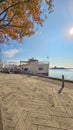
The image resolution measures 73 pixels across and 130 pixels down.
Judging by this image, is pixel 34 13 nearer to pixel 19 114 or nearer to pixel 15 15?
pixel 15 15

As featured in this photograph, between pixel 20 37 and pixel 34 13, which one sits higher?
pixel 34 13

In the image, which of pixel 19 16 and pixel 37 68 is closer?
pixel 19 16

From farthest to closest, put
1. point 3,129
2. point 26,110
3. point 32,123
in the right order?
point 26,110, point 32,123, point 3,129

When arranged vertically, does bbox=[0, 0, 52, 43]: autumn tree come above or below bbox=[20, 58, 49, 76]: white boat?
above

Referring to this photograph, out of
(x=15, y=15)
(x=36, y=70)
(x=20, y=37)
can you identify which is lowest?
(x=36, y=70)

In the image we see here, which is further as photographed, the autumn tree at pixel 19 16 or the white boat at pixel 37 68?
the white boat at pixel 37 68

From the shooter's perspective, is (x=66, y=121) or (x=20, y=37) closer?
(x=66, y=121)

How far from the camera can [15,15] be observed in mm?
7297

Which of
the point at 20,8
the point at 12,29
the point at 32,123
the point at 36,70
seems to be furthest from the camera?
the point at 36,70

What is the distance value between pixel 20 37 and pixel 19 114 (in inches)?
200

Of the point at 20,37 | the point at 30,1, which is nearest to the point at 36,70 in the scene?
the point at 20,37

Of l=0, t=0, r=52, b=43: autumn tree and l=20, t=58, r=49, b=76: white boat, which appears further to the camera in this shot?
l=20, t=58, r=49, b=76: white boat

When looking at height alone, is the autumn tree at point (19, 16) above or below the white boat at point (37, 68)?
above

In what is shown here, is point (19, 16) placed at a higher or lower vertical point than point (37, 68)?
higher
